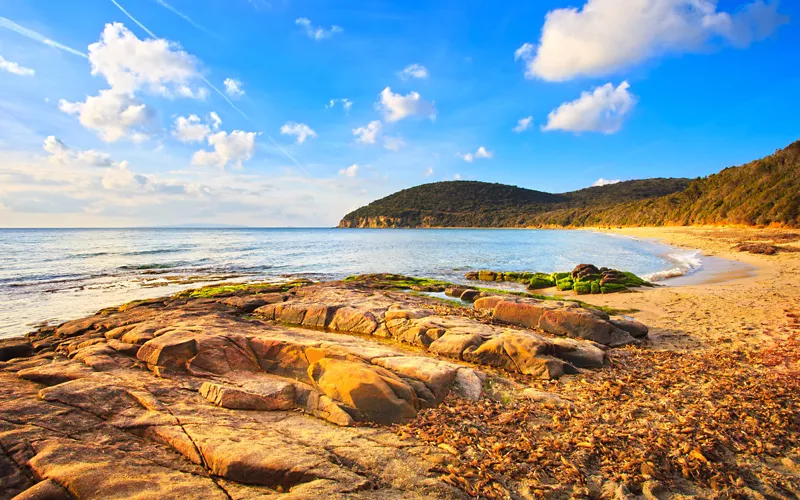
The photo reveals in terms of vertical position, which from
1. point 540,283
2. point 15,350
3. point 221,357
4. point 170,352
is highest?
point 170,352

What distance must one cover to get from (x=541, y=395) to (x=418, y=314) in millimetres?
5675

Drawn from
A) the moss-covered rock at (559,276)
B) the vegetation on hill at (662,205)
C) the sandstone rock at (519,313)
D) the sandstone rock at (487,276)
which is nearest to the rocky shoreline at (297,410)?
the sandstone rock at (519,313)

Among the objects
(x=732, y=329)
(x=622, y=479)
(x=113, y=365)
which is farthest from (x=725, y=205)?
(x=113, y=365)

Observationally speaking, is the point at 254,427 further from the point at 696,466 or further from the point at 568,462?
the point at 696,466

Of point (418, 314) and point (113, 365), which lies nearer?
point (113, 365)

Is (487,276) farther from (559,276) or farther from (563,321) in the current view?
(563,321)

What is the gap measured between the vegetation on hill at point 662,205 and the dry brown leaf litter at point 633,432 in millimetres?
56265

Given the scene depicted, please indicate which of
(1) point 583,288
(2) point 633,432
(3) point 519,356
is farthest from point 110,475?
(1) point 583,288

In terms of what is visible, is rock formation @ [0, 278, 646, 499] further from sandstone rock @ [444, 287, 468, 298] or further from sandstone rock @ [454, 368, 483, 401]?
sandstone rock @ [444, 287, 468, 298]

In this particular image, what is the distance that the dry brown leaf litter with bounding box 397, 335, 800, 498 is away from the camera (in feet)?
16.3

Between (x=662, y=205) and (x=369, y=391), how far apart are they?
110515 millimetres

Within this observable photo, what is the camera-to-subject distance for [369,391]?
6.56 meters

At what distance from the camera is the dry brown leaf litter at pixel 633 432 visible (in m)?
4.97

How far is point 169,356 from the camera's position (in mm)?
8125
